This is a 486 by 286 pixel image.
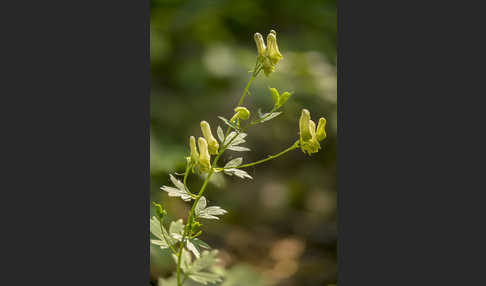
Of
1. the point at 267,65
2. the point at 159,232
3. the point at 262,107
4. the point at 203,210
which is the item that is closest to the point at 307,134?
the point at 267,65

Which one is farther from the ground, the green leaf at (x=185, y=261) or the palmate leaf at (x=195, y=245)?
the palmate leaf at (x=195, y=245)

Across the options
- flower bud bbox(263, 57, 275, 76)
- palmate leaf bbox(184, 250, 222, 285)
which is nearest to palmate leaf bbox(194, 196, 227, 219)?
palmate leaf bbox(184, 250, 222, 285)

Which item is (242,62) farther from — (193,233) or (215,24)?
(193,233)

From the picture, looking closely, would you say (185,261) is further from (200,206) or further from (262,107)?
(262,107)

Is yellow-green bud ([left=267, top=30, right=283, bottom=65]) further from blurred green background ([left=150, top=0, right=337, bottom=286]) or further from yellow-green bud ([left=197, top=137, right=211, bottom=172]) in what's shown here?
blurred green background ([left=150, top=0, right=337, bottom=286])

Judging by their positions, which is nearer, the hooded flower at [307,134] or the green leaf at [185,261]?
the hooded flower at [307,134]

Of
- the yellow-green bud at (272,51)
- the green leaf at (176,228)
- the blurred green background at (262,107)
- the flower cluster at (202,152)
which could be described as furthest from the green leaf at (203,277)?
the blurred green background at (262,107)

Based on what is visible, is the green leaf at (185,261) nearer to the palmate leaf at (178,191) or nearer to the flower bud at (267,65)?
the palmate leaf at (178,191)

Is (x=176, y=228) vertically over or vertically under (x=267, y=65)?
under
